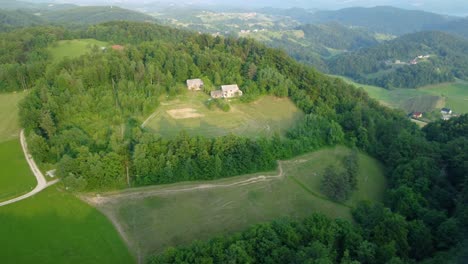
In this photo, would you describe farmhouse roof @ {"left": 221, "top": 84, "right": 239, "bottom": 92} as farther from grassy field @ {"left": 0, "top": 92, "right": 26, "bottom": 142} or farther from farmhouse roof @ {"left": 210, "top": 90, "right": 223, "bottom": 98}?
grassy field @ {"left": 0, "top": 92, "right": 26, "bottom": 142}

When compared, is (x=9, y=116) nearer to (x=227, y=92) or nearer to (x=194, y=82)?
(x=194, y=82)

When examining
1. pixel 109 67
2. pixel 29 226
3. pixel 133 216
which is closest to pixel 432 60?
pixel 109 67

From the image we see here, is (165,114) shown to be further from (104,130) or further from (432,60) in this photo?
(432,60)

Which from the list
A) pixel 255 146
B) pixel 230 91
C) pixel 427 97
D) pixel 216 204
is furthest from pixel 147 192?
pixel 427 97

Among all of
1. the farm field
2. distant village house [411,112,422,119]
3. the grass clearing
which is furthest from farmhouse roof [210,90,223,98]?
distant village house [411,112,422,119]

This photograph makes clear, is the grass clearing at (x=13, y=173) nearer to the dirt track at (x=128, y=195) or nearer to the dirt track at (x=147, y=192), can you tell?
the dirt track at (x=128, y=195)
